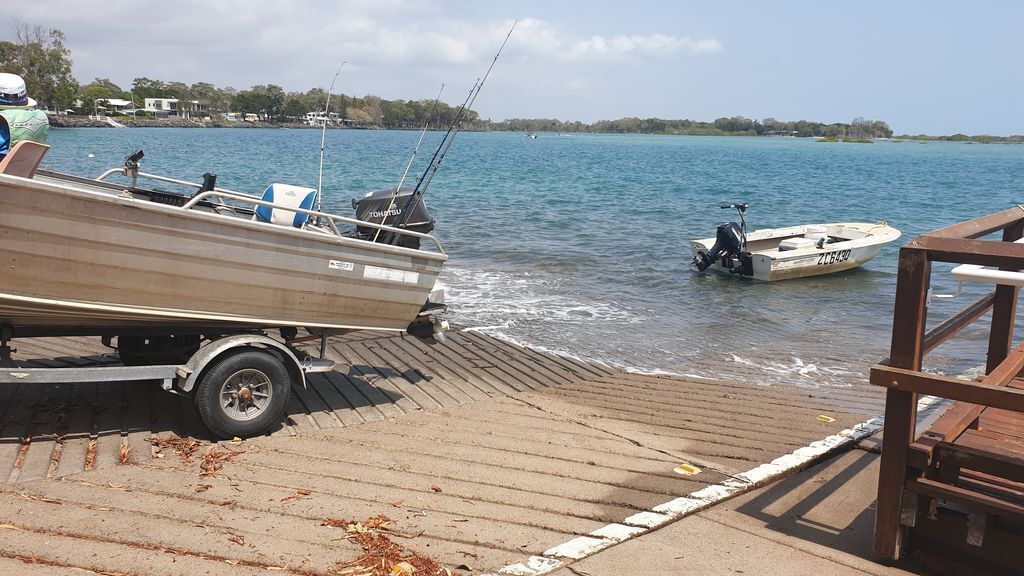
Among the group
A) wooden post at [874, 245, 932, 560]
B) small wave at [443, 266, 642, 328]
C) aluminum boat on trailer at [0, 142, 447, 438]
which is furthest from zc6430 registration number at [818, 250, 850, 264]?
wooden post at [874, 245, 932, 560]

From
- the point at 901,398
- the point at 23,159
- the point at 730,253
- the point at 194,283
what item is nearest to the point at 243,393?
the point at 194,283

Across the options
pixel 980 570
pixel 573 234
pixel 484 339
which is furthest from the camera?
pixel 573 234

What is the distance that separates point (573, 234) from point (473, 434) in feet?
66.7

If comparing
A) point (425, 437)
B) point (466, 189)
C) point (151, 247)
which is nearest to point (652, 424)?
point (425, 437)

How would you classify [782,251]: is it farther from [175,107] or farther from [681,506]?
[175,107]

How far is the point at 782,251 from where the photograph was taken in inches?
808

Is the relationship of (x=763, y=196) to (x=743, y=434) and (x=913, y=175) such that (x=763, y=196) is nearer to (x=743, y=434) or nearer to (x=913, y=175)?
(x=913, y=175)

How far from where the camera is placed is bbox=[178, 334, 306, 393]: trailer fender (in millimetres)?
5566

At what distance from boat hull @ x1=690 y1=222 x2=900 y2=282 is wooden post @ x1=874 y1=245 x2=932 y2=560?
14.8m

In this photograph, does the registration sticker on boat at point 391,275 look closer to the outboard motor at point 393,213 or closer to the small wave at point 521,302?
the outboard motor at point 393,213

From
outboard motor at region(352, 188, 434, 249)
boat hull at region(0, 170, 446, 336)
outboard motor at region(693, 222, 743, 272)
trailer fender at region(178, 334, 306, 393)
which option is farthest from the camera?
outboard motor at region(693, 222, 743, 272)

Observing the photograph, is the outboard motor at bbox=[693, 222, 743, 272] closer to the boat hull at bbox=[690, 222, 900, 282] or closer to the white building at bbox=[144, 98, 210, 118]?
the boat hull at bbox=[690, 222, 900, 282]

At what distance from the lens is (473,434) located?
20.7 ft

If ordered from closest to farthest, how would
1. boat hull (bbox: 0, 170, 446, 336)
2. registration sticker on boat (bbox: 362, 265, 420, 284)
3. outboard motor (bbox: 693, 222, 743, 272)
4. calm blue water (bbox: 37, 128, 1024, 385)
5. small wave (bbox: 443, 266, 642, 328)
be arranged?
boat hull (bbox: 0, 170, 446, 336)
registration sticker on boat (bbox: 362, 265, 420, 284)
calm blue water (bbox: 37, 128, 1024, 385)
small wave (bbox: 443, 266, 642, 328)
outboard motor (bbox: 693, 222, 743, 272)
